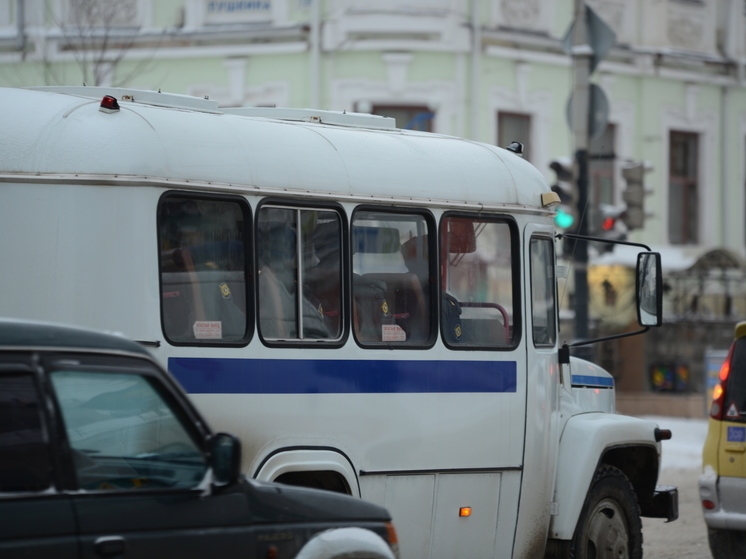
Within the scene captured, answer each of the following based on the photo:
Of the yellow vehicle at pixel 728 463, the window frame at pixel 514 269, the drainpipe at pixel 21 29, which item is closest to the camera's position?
the window frame at pixel 514 269

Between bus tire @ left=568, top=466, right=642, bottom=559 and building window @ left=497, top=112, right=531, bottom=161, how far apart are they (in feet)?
45.7

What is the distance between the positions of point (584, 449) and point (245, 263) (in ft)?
8.04

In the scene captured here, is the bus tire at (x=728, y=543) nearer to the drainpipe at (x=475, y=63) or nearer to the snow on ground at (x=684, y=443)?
the snow on ground at (x=684, y=443)

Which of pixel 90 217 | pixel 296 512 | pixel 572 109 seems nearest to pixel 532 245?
pixel 90 217

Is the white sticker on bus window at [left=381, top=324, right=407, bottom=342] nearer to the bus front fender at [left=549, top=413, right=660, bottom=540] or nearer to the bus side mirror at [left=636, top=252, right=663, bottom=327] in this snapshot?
the bus front fender at [left=549, top=413, right=660, bottom=540]

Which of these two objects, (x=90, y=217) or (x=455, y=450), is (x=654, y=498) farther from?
(x=90, y=217)

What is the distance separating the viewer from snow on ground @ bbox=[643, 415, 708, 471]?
577 inches

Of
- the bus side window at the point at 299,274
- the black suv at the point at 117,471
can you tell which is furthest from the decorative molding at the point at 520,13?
the black suv at the point at 117,471

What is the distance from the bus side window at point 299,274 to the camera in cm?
580

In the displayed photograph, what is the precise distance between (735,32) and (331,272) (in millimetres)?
19953

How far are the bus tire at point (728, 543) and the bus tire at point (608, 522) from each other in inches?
32.5

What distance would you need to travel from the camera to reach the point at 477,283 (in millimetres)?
6582

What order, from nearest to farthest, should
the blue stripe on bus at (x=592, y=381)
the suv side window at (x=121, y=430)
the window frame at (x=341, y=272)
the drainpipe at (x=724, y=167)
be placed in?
the suv side window at (x=121, y=430) → the window frame at (x=341, y=272) → the blue stripe on bus at (x=592, y=381) → the drainpipe at (x=724, y=167)

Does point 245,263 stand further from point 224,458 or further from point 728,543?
point 728,543
